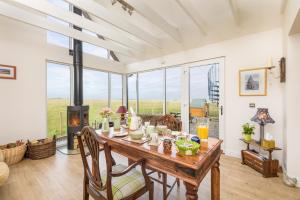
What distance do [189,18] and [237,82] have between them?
5.77 ft

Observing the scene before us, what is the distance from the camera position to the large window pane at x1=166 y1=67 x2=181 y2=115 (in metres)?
4.32

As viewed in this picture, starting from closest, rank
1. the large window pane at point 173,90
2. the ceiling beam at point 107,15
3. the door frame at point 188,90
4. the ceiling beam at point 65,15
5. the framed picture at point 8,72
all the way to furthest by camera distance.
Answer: the ceiling beam at point 65,15 < the ceiling beam at point 107,15 < the framed picture at point 8,72 < the door frame at point 188,90 < the large window pane at point 173,90

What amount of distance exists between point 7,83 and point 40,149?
1586mm

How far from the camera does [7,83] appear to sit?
3.17 meters

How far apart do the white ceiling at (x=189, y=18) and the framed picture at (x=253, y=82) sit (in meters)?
0.82

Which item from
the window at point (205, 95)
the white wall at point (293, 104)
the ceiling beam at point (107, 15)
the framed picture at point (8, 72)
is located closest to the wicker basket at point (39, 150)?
the framed picture at point (8, 72)

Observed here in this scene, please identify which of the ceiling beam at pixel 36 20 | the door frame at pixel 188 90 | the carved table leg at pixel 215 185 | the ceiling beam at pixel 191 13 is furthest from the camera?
the door frame at pixel 188 90

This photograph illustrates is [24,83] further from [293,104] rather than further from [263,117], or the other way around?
[293,104]

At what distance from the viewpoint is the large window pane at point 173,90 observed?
432 cm

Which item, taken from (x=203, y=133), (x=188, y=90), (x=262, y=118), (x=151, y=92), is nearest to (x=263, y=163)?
(x=262, y=118)

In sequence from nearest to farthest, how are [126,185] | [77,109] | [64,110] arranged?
[126,185], [77,109], [64,110]

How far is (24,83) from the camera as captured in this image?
11.1 ft

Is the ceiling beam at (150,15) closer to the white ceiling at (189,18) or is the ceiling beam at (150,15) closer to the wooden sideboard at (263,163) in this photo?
the white ceiling at (189,18)

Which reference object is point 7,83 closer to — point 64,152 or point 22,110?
point 22,110
